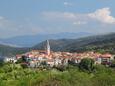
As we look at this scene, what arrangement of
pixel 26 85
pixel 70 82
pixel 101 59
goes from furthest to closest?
pixel 101 59
pixel 26 85
pixel 70 82

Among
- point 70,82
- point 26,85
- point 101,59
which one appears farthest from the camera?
point 101,59

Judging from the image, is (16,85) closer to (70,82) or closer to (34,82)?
(34,82)

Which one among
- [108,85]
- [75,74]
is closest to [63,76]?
[75,74]

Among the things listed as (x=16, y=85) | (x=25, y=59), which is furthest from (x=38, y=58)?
(x=16, y=85)

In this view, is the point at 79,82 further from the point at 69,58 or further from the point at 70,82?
the point at 69,58

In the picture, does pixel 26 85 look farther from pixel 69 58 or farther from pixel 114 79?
pixel 69 58

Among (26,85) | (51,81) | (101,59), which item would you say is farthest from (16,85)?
(101,59)

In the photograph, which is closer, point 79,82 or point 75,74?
point 79,82

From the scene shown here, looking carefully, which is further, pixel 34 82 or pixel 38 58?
pixel 38 58
